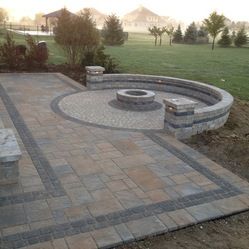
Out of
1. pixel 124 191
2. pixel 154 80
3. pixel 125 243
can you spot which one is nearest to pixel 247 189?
pixel 124 191

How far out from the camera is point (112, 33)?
37500 millimetres

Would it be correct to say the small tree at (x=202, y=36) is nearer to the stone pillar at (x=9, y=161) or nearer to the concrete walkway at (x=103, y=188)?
the concrete walkway at (x=103, y=188)

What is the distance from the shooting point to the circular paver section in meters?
8.98

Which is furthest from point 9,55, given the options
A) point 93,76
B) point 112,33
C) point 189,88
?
point 112,33

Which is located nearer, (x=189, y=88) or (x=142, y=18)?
(x=189, y=88)

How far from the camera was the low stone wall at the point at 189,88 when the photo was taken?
8.55 metres

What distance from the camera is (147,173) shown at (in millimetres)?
6203

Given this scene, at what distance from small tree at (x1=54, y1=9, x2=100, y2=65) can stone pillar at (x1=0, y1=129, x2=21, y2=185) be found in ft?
38.0

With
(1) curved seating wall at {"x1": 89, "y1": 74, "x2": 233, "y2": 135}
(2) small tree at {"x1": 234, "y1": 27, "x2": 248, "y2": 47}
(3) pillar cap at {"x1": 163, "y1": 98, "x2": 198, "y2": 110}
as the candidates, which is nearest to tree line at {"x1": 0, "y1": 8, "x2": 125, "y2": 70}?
(1) curved seating wall at {"x1": 89, "y1": 74, "x2": 233, "y2": 135}

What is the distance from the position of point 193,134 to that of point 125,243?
4.53m

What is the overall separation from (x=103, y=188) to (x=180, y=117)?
3169mm

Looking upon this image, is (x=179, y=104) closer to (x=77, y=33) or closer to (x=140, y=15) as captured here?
(x=77, y=33)

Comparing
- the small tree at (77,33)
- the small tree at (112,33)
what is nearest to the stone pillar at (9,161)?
the small tree at (77,33)

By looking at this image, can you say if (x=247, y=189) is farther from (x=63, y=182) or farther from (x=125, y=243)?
(x=63, y=182)
